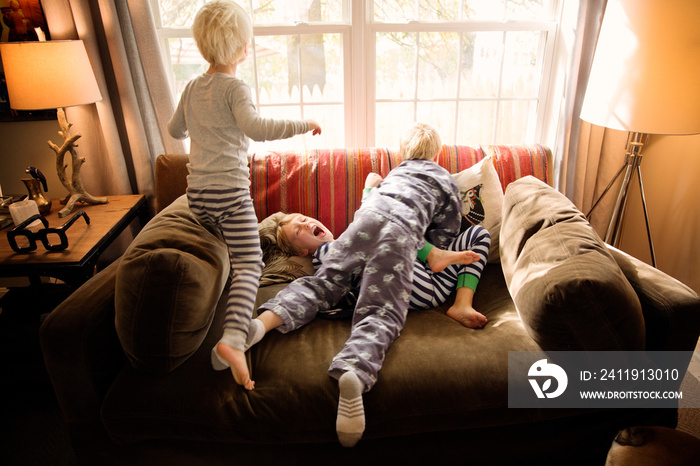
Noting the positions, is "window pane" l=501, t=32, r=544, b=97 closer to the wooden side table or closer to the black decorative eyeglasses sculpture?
the wooden side table

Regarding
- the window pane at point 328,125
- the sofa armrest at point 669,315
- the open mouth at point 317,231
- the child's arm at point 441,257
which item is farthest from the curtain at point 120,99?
the sofa armrest at point 669,315

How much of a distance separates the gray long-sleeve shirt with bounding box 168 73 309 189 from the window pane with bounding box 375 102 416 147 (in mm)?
1146

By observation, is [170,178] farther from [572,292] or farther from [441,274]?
[572,292]

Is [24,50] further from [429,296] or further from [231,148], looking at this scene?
[429,296]

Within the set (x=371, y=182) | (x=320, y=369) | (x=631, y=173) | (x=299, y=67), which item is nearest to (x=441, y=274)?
(x=371, y=182)

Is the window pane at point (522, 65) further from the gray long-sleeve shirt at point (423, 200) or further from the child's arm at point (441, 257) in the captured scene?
the child's arm at point (441, 257)

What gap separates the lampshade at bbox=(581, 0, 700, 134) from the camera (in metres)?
1.55

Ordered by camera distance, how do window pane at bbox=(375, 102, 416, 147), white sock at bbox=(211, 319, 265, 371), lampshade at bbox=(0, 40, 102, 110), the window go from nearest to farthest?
Result: white sock at bbox=(211, 319, 265, 371), lampshade at bbox=(0, 40, 102, 110), the window, window pane at bbox=(375, 102, 416, 147)

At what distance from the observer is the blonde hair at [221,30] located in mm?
1276

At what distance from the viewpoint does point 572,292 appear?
45.9 inches

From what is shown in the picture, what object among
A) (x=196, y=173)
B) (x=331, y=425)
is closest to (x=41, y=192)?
(x=196, y=173)

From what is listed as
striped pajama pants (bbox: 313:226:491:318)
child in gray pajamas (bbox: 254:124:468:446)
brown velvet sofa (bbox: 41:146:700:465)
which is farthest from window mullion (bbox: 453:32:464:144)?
brown velvet sofa (bbox: 41:146:700:465)

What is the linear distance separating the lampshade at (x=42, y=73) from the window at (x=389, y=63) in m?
0.60
